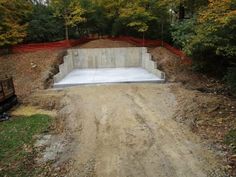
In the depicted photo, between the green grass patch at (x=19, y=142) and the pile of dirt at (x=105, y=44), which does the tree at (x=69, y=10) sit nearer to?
the pile of dirt at (x=105, y=44)

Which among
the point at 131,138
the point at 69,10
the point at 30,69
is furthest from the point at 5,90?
the point at 69,10

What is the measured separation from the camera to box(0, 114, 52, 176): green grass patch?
7.23 meters

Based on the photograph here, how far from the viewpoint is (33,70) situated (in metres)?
16.7

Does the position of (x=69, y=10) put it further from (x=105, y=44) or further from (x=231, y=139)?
(x=231, y=139)

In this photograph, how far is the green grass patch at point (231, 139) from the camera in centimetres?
792

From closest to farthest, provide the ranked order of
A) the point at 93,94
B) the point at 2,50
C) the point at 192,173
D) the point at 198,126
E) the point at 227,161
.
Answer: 1. the point at 192,173
2. the point at 227,161
3. the point at 198,126
4. the point at 93,94
5. the point at 2,50

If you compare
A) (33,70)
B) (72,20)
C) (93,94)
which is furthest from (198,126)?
(72,20)

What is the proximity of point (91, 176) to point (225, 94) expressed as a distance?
318 inches

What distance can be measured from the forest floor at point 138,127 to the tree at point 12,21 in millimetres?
2827

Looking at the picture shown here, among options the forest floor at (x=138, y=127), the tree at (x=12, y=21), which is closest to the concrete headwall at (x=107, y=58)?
the tree at (x=12, y=21)

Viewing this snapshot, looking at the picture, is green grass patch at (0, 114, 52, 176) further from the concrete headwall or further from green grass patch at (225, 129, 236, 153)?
the concrete headwall

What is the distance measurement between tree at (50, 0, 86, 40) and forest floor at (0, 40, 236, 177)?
570 centimetres

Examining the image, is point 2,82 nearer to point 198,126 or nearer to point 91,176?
point 91,176

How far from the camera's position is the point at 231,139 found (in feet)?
27.1
